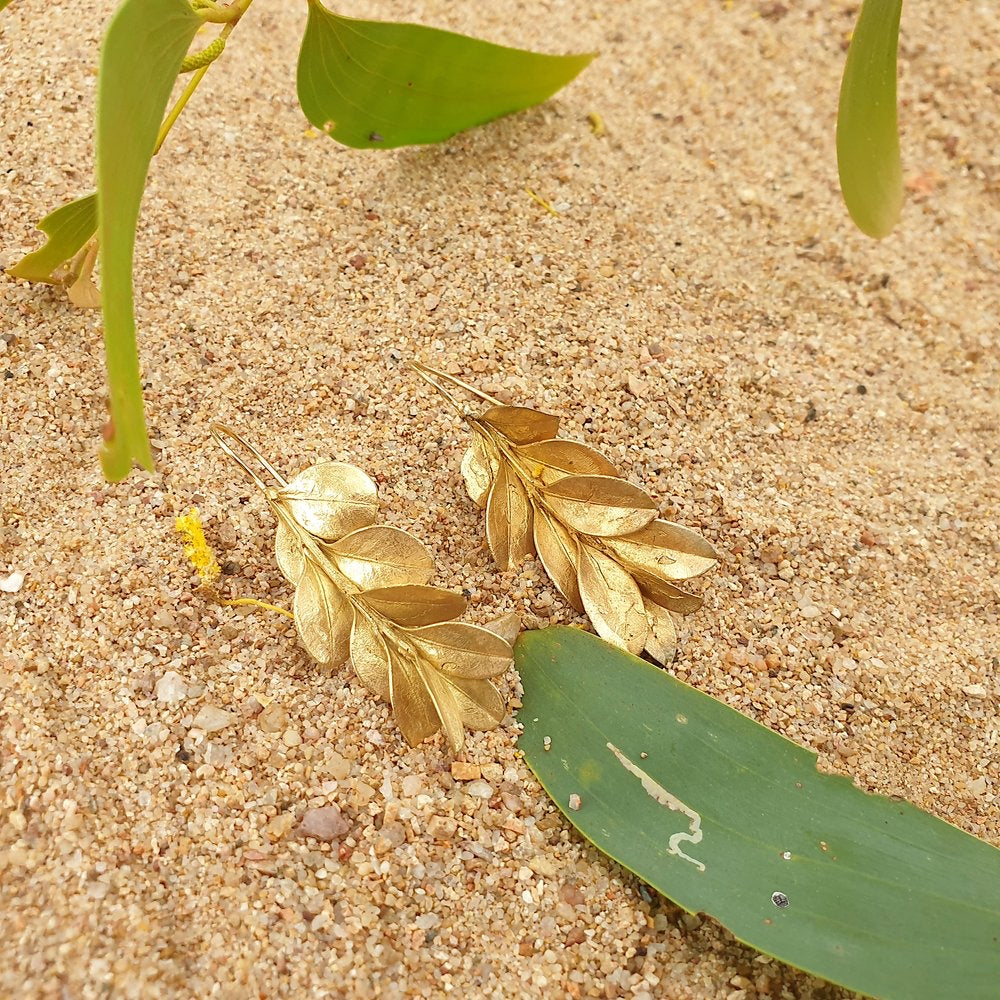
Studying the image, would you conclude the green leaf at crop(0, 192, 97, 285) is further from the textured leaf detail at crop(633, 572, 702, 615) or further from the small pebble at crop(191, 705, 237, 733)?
the textured leaf detail at crop(633, 572, 702, 615)

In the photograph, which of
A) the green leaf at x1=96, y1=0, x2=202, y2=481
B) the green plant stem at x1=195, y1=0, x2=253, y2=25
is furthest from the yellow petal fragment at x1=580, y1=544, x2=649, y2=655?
the green plant stem at x1=195, y1=0, x2=253, y2=25

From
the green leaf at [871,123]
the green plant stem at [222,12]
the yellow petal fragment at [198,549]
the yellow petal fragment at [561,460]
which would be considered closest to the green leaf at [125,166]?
the green plant stem at [222,12]

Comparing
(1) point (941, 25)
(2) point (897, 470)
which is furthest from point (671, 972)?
(1) point (941, 25)

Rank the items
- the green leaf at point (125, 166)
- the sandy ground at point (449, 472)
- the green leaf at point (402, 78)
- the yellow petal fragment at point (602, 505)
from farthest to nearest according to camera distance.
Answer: the green leaf at point (402, 78) → the yellow petal fragment at point (602, 505) → the sandy ground at point (449, 472) → the green leaf at point (125, 166)

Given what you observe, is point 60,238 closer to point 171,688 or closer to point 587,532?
point 171,688

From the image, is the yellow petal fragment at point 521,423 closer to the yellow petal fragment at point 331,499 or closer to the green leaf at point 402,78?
the yellow petal fragment at point 331,499

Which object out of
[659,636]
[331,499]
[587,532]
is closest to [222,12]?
[331,499]
